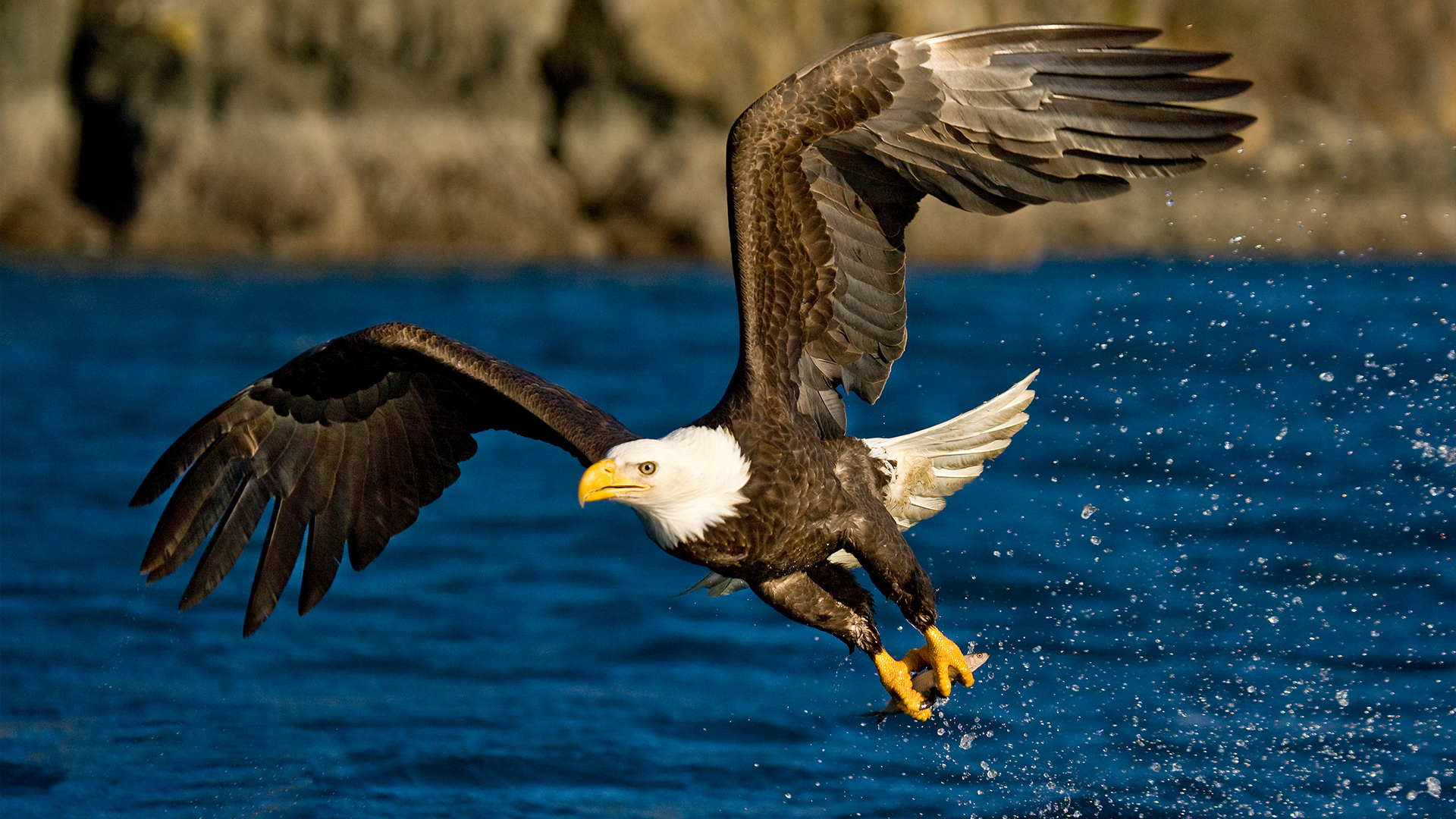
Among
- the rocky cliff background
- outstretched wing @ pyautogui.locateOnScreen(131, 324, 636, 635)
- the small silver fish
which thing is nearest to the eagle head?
outstretched wing @ pyautogui.locateOnScreen(131, 324, 636, 635)

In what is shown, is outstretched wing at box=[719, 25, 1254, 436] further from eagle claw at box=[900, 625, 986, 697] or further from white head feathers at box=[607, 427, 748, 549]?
eagle claw at box=[900, 625, 986, 697]

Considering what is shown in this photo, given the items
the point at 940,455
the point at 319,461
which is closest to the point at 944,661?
the point at 940,455

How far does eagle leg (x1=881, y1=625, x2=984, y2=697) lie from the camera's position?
4793 millimetres

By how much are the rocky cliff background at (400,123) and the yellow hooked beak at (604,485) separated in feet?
65.9

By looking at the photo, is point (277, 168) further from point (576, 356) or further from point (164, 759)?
point (164, 759)

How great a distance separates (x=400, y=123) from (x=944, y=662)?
69.3 feet

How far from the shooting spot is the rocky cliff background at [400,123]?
23109 millimetres

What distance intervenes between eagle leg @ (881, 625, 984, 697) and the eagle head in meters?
0.89

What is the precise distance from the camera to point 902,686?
4840 millimetres

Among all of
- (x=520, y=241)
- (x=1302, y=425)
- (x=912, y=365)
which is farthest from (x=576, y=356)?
(x=520, y=241)

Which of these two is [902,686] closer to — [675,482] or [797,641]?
[675,482]

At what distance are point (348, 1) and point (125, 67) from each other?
137 inches

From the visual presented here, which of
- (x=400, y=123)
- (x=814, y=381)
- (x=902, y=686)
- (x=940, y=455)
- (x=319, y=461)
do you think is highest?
(x=400, y=123)

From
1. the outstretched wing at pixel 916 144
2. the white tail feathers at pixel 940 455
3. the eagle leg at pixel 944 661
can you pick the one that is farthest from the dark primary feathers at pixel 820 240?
the eagle leg at pixel 944 661
